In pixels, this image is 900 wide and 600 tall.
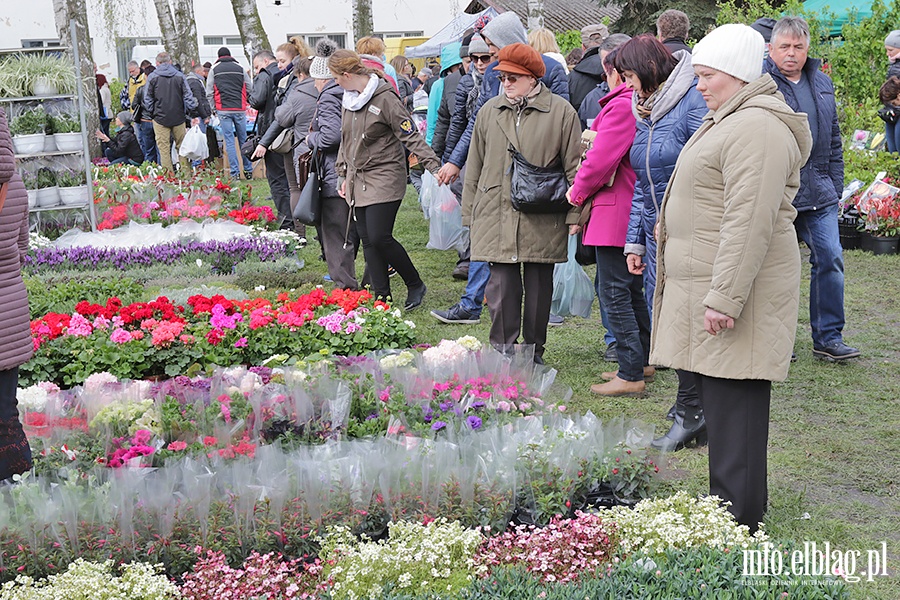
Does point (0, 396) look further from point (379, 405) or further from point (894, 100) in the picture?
point (894, 100)

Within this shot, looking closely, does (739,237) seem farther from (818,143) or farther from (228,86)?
(228,86)

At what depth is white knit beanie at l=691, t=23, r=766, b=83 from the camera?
3.62m

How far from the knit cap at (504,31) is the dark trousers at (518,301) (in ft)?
5.43

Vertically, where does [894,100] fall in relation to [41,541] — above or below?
above

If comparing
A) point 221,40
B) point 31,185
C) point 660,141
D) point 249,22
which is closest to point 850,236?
point 660,141

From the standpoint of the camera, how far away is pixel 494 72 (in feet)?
23.2

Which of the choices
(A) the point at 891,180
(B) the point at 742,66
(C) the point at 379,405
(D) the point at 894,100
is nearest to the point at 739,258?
(B) the point at 742,66

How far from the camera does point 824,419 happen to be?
18.3 ft

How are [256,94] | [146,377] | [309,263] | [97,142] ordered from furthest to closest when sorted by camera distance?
1. [97,142]
2. [256,94]
3. [309,263]
4. [146,377]

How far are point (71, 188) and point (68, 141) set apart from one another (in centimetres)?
57

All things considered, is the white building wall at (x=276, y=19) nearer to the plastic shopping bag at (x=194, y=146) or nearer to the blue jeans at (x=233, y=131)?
the blue jeans at (x=233, y=131)

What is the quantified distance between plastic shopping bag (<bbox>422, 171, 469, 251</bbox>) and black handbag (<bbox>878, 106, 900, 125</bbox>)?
193 inches

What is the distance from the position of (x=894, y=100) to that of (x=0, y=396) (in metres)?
9.96

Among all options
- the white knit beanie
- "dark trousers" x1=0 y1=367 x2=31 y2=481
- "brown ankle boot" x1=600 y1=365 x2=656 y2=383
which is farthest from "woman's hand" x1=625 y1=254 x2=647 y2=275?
"dark trousers" x1=0 y1=367 x2=31 y2=481
